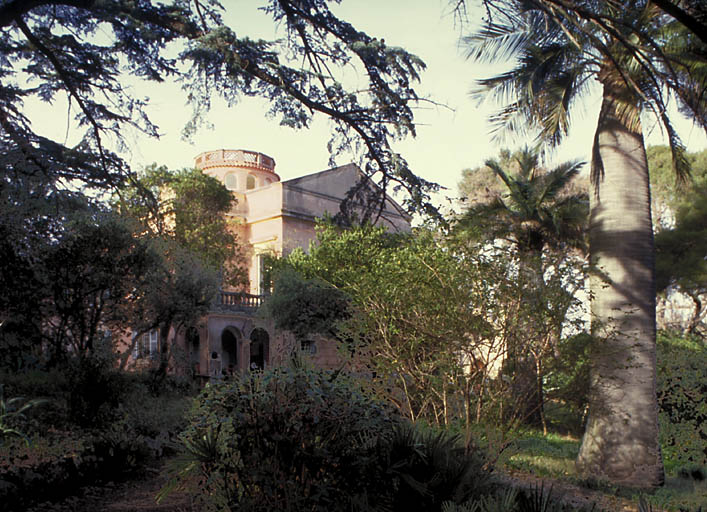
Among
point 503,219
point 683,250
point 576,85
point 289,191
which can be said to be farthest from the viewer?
A: point 289,191

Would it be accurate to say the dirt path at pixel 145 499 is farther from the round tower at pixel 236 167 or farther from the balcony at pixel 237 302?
the round tower at pixel 236 167

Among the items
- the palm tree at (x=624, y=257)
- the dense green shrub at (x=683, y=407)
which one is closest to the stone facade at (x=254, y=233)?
the dense green shrub at (x=683, y=407)

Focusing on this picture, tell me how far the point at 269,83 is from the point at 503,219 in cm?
984

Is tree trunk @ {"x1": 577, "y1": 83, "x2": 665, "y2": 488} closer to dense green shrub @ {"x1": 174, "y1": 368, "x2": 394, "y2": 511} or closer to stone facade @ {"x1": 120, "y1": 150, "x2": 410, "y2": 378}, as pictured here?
dense green shrub @ {"x1": 174, "y1": 368, "x2": 394, "y2": 511}

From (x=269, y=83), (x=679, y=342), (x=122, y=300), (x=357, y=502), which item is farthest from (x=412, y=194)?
(x=679, y=342)

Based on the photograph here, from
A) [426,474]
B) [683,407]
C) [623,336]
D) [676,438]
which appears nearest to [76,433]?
[426,474]

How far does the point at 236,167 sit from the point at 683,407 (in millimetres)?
29294

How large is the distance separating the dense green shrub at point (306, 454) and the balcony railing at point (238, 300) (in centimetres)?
2581

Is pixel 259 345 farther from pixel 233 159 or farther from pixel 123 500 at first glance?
pixel 123 500

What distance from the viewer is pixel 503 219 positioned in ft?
59.5

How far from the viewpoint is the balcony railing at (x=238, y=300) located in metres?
30.5

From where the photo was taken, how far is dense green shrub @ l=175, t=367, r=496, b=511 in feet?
14.4

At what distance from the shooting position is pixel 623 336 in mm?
9922

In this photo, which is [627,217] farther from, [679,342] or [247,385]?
[679,342]
